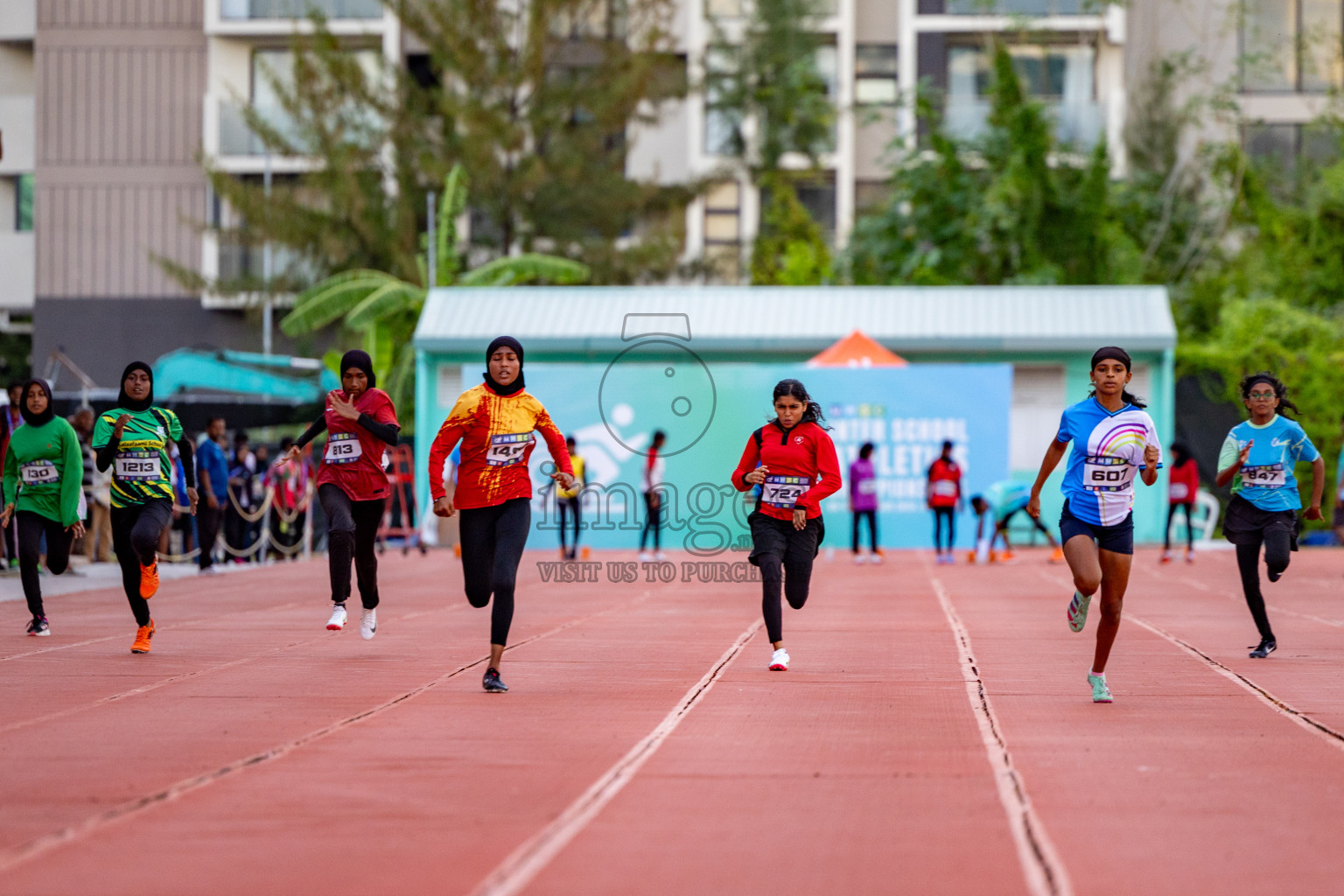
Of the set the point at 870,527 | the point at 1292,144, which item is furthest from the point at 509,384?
the point at 1292,144

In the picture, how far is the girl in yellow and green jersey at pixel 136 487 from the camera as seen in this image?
10672mm

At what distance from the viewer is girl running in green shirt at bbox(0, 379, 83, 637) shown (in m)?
11.7

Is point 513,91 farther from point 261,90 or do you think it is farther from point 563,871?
point 563,871

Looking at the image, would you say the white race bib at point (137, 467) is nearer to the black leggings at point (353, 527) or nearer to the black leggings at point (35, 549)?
the black leggings at point (353, 527)

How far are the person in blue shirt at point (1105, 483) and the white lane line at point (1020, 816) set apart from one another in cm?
83

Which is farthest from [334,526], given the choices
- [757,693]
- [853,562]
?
[853,562]

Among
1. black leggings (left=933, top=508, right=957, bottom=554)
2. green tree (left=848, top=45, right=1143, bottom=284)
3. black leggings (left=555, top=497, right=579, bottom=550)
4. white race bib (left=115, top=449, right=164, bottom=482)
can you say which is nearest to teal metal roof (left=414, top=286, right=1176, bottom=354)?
black leggings (left=933, top=508, right=957, bottom=554)

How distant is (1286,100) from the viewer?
3944 cm

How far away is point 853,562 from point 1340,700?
14994 mm

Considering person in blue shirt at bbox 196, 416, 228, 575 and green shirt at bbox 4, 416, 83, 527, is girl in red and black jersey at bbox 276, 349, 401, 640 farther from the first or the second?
person in blue shirt at bbox 196, 416, 228, 575

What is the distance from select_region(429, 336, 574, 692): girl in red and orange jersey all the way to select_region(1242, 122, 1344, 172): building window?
107ft

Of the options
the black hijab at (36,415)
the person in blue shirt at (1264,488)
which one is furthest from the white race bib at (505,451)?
the person in blue shirt at (1264,488)

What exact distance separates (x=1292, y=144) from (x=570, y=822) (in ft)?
126

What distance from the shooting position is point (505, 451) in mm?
9125
